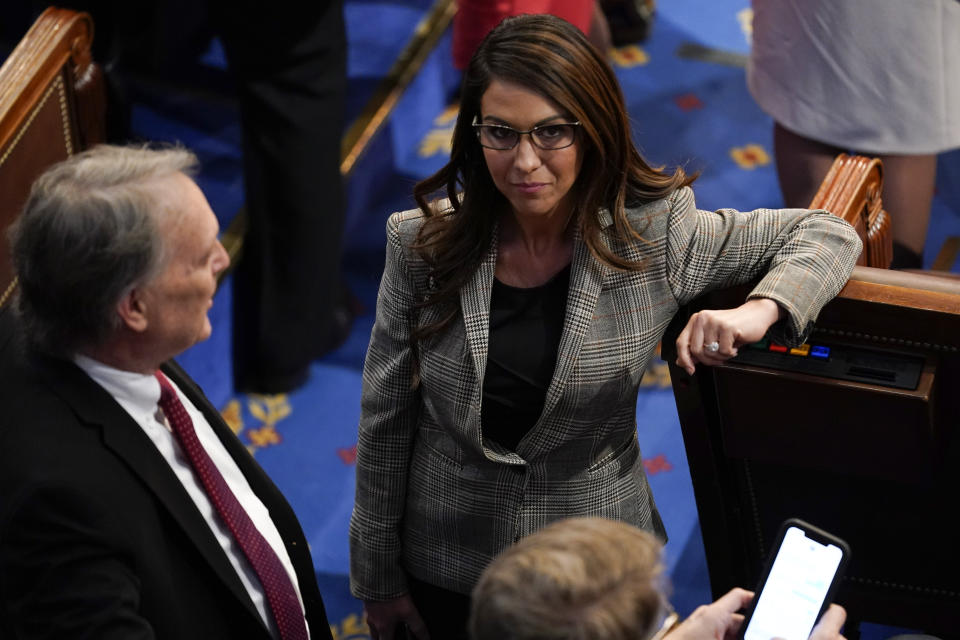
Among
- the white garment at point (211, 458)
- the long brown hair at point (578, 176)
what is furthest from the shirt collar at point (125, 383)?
the long brown hair at point (578, 176)

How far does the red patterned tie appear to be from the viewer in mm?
1602

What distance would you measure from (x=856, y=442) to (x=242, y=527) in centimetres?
93

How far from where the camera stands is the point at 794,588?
1.63 metres

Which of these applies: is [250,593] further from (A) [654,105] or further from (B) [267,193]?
(A) [654,105]

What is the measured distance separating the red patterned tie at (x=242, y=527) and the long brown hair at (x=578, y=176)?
0.38 meters

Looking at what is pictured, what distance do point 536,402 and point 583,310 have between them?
0.16 meters

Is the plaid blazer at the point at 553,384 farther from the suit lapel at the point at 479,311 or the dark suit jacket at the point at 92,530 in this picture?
the dark suit jacket at the point at 92,530

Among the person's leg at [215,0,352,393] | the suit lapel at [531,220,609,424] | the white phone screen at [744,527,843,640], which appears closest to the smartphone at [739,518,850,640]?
the white phone screen at [744,527,843,640]

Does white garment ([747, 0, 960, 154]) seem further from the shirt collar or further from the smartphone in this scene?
the shirt collar

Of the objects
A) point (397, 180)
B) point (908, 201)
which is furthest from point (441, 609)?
point (397, 180)

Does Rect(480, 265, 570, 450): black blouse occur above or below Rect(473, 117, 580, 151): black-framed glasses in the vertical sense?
below

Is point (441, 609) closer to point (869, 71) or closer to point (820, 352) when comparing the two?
point (820, 352)

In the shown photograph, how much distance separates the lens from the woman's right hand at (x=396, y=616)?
207 cm

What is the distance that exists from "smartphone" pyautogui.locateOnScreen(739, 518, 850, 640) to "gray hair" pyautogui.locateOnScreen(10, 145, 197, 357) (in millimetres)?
879
